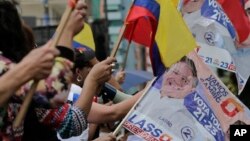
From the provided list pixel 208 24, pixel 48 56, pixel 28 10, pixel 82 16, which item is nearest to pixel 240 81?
pixel 208 24

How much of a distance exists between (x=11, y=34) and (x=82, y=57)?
5.24 ft


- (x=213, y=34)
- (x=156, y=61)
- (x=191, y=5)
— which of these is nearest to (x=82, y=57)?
(x=156, y=61)

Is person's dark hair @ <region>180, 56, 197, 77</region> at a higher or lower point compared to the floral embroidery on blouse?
lower

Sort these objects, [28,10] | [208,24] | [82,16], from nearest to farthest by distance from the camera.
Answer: [82,16], [208,24], [28,10]

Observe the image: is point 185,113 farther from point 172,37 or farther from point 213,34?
point 213,34

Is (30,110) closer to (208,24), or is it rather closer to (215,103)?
(215,103)

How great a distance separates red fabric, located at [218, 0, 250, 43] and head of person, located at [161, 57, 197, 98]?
113cm

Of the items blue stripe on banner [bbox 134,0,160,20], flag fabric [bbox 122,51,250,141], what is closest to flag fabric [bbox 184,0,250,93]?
flag fabric [bbox 122,51,250,141]

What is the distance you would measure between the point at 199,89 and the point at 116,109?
19.8 inches

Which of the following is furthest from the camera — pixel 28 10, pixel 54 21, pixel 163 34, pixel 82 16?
pixel 28 10

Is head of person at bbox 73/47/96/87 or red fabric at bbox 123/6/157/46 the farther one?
head of person at bbox 73/47/96/87

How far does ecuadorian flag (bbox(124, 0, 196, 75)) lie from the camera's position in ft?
14.8

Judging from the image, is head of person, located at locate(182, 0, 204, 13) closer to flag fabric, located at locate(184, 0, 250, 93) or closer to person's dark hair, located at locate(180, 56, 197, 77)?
flag fabric, located at locate(184, 0, 250, 93)

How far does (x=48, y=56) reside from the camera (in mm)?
2893
